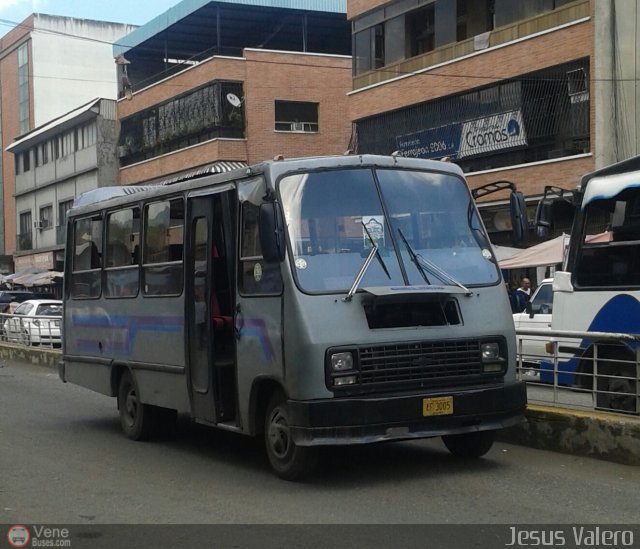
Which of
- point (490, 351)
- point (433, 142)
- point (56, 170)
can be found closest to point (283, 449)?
point (490, 351)

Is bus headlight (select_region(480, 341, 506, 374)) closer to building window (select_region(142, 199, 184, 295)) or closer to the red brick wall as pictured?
building window (select_region(142, 199, 184, 295))

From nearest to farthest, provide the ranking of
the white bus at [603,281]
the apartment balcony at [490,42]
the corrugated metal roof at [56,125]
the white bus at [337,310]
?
the white bus at [337,310], the white bus at [603,281], the apartment balcony at [490,42], the corrugated metal roof at [56,125]

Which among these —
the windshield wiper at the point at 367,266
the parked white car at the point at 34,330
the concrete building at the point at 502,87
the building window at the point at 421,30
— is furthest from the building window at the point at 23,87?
the windshield wiper at the point at 367,266

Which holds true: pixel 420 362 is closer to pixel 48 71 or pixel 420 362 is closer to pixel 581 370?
pixel 581 370

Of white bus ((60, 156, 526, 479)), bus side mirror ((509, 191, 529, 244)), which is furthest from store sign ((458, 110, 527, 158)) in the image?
white bus ((60, 156, 526, 479))

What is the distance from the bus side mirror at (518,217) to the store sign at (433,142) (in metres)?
17.8

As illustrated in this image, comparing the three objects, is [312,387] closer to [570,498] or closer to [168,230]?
[570,498]

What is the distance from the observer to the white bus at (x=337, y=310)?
779 cm

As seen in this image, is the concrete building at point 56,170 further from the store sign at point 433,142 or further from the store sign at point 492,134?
the store sign at point 492,134

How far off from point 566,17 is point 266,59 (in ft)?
57.7

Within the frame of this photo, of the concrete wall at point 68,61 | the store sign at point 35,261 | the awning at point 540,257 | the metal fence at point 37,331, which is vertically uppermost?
the concrete wall at point 68,61

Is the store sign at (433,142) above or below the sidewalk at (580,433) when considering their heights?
above

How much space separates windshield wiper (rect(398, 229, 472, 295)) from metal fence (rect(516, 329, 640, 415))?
1790mm

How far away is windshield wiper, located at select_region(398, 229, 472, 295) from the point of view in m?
8.35
